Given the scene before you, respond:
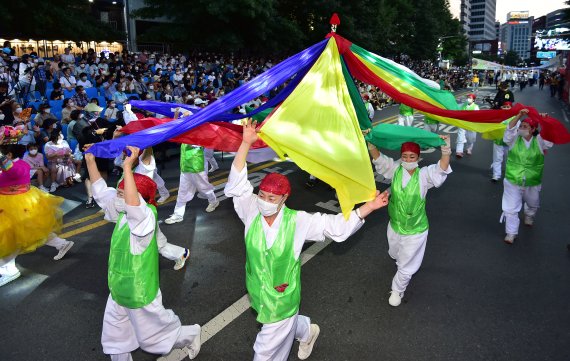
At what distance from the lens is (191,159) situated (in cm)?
673

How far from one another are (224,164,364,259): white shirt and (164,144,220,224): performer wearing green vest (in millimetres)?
3731

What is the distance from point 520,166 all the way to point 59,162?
8877 millimetres

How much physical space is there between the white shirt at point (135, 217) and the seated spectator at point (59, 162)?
20.1ft

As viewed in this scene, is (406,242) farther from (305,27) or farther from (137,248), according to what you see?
(305,27)

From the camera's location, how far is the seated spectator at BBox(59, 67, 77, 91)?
13.1 m

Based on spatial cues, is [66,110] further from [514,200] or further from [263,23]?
[263,23]

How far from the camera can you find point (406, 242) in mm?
4355

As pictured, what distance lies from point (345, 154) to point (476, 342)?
2314mm

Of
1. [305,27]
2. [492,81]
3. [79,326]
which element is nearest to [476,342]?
[79,326]

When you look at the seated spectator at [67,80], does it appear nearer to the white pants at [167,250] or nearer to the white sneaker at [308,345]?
the white pants at [167,250]

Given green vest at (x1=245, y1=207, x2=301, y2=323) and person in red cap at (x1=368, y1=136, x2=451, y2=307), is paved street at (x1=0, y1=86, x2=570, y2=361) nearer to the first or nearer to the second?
person in red cap at (x1=368, y1=136, x2=451, y2=307)

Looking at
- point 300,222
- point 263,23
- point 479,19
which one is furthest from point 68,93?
point 479,19

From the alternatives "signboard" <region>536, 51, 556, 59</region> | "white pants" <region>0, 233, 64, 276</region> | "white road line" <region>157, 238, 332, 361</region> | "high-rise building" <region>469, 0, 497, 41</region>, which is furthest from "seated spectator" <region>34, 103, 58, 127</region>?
"high-rise building" <region>469, 0, 497, 41</region>

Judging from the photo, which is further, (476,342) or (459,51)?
(459,51)
